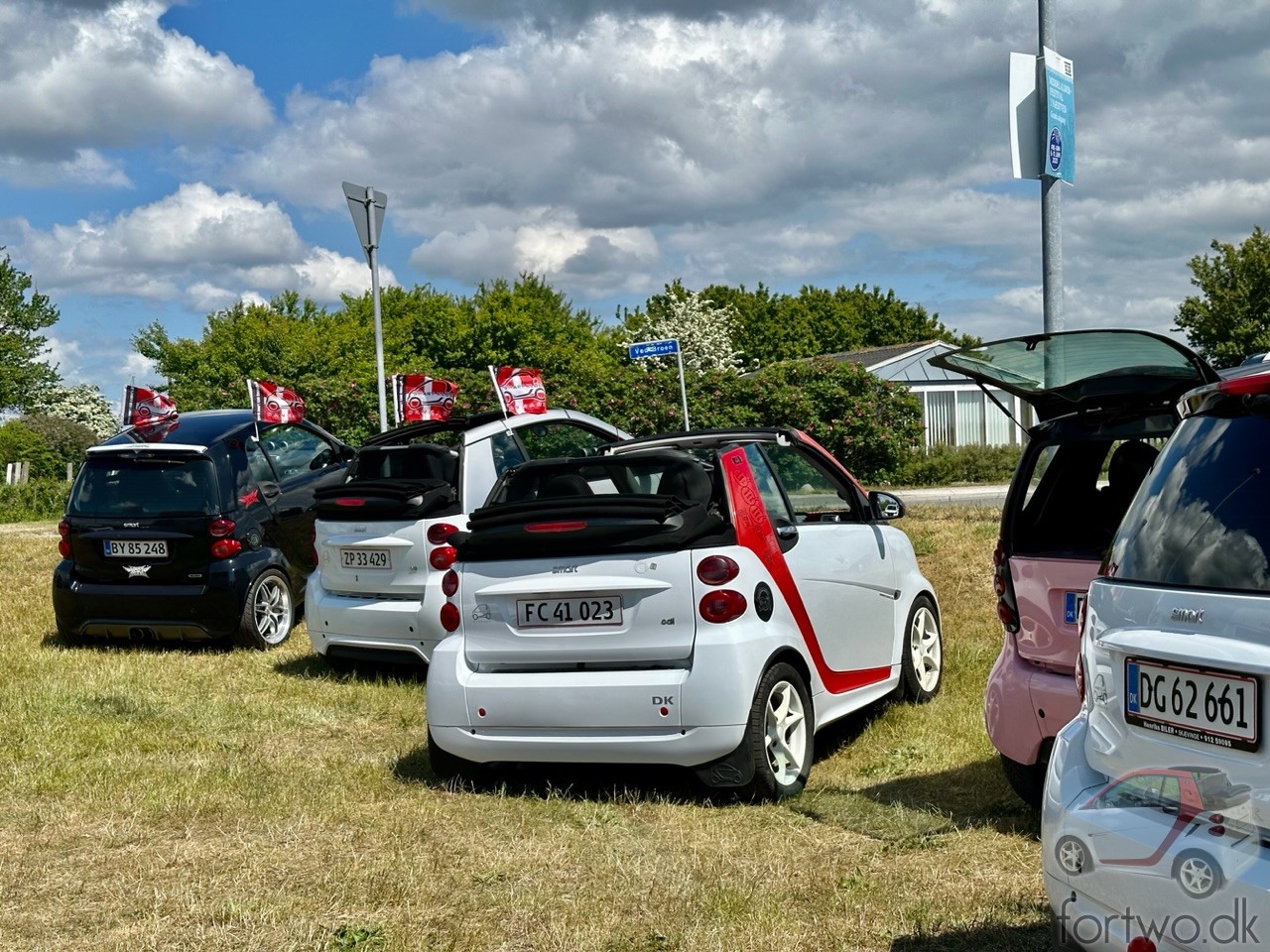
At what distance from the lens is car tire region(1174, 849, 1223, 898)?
263cm

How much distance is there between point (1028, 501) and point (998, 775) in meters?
1.56

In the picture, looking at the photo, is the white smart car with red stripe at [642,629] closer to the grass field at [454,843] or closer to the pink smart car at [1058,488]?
the grass field at [454,843]

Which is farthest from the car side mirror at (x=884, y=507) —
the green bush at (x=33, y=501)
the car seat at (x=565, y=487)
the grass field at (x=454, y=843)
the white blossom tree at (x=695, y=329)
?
the white blossom tree at (x=695, y=329)

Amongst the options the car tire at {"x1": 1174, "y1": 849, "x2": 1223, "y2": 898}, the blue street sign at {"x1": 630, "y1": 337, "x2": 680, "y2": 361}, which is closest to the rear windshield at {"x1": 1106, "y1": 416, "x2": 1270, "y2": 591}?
the car tire at {"x1": 1174, "y1": 849, "x2": 1223, "y2": 898}

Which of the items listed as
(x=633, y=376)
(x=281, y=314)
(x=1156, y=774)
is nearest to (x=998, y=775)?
(x=1156, y=774)

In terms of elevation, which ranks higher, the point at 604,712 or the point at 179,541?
the point at 179,541

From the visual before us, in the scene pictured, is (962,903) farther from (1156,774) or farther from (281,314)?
(281,314)

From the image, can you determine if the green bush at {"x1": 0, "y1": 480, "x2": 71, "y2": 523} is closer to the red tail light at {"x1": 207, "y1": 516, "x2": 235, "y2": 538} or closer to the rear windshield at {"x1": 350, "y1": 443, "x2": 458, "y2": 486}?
the red tail light at {"x1": 207, "y1": 516, "x2": 235, "y2": 538}

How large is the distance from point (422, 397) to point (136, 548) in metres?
3.80

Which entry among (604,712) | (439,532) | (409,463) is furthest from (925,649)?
(409,463)

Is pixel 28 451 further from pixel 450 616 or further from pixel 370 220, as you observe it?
pixel 450 616

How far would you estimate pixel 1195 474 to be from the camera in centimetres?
298

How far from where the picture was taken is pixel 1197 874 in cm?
267

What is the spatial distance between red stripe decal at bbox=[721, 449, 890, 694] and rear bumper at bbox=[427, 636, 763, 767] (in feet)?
1.69
